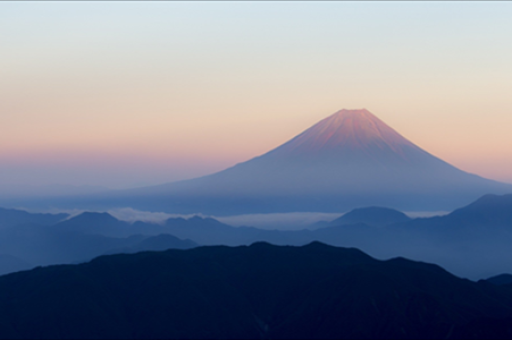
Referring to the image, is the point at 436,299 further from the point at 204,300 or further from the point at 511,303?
the point at 204,300

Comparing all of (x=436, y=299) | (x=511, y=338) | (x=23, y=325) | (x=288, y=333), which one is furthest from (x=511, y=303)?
(x=23, y=325)

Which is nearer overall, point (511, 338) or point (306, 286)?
point (511, 338)

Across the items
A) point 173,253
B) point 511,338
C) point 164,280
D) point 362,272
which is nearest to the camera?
point 511,338

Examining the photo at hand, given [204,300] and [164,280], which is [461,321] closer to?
[204,300]

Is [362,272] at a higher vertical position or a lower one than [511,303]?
higher

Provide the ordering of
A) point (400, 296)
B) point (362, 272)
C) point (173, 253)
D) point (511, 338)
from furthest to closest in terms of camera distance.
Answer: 1. point (173, 253)
2. point (362, 272)
3. point (400, 296)
4. point (511, 338)

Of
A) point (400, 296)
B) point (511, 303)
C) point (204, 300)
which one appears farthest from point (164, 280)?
point (511, 303)
